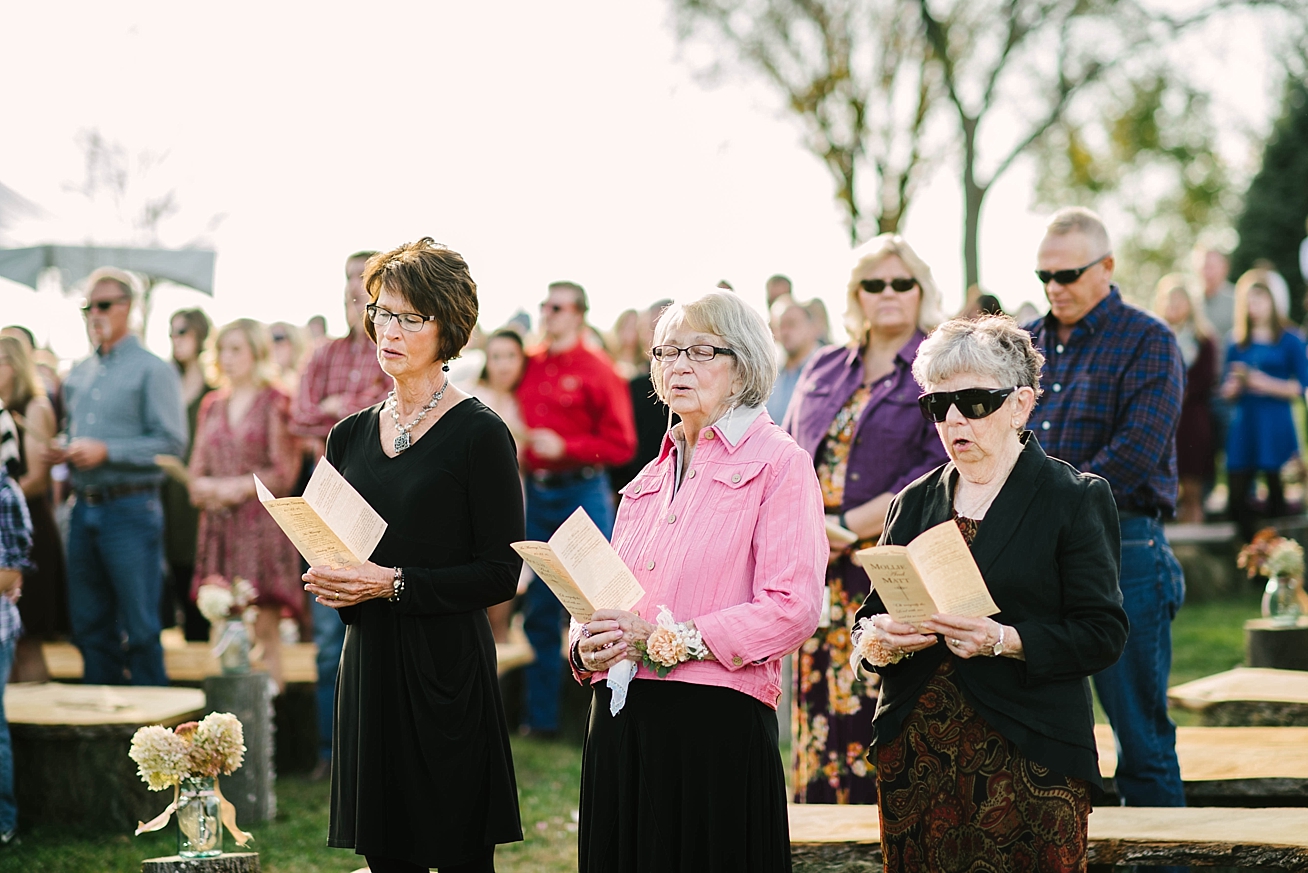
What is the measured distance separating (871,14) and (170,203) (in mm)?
15943

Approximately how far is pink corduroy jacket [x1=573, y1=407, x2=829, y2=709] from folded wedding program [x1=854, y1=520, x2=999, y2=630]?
228 mm

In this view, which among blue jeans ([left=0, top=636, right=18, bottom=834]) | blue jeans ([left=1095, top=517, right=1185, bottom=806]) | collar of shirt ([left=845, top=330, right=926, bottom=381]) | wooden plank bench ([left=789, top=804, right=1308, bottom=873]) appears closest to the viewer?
wooden plank bench ([left=789, top=804, right=1308, bottom=873])

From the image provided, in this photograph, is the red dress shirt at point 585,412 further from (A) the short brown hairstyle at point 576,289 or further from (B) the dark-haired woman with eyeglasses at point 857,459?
(B) the dark-haired woman with eyeglasses at point 857,459

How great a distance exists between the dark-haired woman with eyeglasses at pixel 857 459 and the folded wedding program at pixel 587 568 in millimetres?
1798

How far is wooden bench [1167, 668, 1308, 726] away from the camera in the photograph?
21.9ft

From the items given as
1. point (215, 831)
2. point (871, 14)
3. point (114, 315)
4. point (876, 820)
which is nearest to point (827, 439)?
point (876, 820)

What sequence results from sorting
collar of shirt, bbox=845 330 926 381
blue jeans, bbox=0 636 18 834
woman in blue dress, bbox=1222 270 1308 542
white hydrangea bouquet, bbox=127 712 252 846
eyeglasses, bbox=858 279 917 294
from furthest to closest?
woman in blue dress, bbox=1222 270 1308 542, blue jeans, bbox=0 636 18 834, eyeglasses, bbox=858 279 917 294, collar of shirt, bbox=845 330 926 381, white hydrangea bouquet, bbox=127 712 252 846

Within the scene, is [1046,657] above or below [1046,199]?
below

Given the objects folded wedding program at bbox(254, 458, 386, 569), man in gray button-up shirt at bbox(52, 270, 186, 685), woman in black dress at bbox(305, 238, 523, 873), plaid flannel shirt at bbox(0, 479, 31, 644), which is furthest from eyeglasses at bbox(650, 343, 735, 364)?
man in gray button-up shirt at bbox(52, 270, 186, 685)

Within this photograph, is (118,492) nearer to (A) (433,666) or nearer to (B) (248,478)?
(B) (248,478)

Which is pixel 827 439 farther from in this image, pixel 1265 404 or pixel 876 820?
pixel 1265 404

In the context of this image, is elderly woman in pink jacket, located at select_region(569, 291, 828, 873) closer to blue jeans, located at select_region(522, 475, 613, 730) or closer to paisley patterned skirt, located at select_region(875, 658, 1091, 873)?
paisley patterned skirt, located at select_region(875, 658, 1091, 873)

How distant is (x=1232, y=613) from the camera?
11.1m

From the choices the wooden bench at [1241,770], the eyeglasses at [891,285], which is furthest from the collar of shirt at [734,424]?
the wooden bench at [1241,770]
